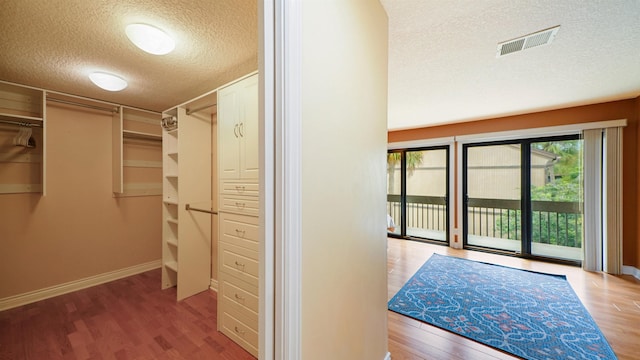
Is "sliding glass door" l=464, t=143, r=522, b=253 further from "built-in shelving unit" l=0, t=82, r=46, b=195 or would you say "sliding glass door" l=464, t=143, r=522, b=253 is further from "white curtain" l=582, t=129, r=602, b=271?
"built-in shelving unit" l=0, t=82, r=46, b=195

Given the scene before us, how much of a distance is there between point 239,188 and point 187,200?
1.07 m

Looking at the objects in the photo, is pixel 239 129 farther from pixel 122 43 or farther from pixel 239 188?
pixel 122 43

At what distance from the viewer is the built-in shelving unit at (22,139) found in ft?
7.96

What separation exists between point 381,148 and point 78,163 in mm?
3701

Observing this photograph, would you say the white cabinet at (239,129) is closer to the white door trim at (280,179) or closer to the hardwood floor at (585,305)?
the white door trim at (280,179)

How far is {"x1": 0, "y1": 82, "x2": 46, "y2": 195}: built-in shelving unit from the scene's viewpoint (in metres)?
2.43

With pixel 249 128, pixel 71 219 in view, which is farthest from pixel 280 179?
pixel 71 219

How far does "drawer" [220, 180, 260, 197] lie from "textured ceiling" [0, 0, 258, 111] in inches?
42.9

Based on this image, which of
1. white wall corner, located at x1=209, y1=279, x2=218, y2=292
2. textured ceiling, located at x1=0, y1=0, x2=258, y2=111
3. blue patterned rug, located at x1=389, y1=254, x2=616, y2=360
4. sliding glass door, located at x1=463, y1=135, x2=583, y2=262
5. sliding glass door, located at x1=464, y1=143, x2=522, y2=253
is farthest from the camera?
sliding glass door, located at x1=464, y1=143, x2=522, y2=253

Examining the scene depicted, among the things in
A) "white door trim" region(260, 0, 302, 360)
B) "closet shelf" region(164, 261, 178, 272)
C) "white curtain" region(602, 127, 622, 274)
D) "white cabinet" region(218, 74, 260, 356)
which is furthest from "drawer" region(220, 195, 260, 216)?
"white curtain" region(602, 127, 622, 274)

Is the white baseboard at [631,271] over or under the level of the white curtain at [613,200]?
under

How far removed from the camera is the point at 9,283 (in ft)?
8.09

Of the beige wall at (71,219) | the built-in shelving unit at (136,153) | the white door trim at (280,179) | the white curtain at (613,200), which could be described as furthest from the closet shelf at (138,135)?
the white curtain at (613,200)

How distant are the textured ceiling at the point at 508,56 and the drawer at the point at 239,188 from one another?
62.0 inches
